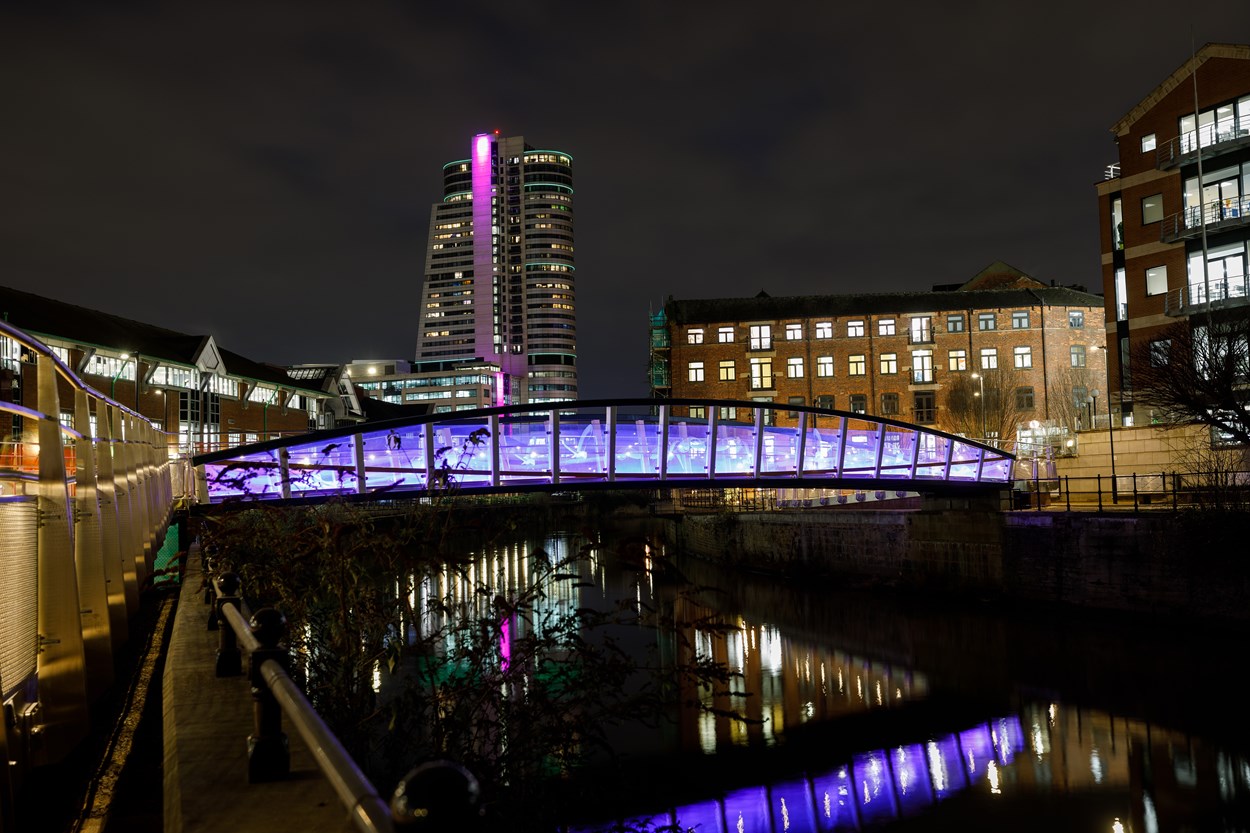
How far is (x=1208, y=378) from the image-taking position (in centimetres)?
2780

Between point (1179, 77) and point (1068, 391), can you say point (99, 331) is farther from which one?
point (1068, 391)

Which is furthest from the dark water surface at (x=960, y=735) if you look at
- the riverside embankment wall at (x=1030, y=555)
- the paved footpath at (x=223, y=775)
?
the paved footpath at (x=223, y=775)

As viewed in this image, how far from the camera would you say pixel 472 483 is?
2294 cm

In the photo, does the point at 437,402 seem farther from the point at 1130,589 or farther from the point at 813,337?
the point at 1130,589

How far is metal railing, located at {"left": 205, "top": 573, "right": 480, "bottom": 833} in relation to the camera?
2.15m

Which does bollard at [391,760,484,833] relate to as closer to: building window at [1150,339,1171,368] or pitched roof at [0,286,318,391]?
building window at [1150,339,1171,368]

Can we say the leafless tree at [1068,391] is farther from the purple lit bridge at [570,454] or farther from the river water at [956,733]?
the river water at [956,733]

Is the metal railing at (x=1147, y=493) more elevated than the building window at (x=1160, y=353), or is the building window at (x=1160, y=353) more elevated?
the building window at (x=1160, y=353)

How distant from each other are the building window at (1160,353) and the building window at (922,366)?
105 feet

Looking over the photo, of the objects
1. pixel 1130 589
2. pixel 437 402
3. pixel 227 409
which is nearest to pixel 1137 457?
pixel 1130 589

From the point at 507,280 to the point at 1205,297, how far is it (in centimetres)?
16890

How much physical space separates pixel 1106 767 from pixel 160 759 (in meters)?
14.8

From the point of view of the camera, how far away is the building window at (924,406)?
215 ft

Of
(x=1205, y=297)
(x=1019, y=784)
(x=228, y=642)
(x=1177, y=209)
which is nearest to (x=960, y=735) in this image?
(x=1019, y=784)
